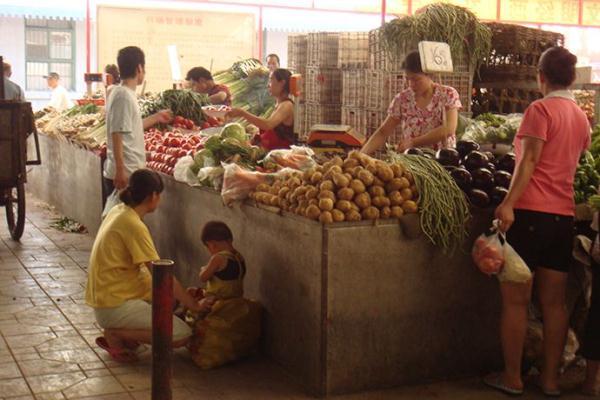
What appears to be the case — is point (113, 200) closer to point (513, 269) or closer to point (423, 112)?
point (423, 112)

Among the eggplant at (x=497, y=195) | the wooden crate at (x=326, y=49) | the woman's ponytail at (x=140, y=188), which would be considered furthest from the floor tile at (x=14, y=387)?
the wooden crate at (x=326, y=49)

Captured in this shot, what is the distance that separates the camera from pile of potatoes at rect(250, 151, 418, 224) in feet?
16.5

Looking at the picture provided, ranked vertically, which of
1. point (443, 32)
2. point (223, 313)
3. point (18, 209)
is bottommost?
point (223, 313)

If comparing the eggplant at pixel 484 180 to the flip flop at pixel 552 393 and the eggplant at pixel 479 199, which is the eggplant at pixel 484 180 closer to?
the eggplant at pixel 479 199

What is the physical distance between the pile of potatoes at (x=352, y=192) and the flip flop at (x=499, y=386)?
1178 mm

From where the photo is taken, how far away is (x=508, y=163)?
5805mm

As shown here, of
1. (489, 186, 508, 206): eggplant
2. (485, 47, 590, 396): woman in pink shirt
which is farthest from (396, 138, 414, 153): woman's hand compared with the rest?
(485, 47, 590, 396): woman in pink shirt

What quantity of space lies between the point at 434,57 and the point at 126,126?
2.55 m

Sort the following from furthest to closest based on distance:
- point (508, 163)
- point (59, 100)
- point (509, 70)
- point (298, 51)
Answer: point (59, 100) → point (298, 51) → point (509, 70) → point (508, 163)

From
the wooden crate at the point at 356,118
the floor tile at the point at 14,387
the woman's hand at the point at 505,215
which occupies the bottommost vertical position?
the floor tile at the point at 14,387

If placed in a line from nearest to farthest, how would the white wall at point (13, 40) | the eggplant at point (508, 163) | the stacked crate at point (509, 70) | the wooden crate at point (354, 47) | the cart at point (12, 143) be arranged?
1. the eggplant at point (508, 163)
2. the cart at point (12, 143)
3. the stacked crate at point (509, 70)
4. the wooden crate at point (354, 47)
5. the white wall at point (13, 40)

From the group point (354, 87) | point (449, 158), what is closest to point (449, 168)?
point (449, 158)

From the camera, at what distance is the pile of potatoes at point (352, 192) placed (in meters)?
5.02

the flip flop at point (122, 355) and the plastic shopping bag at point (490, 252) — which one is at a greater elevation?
the plastic shopping bag at point (490, 252)
